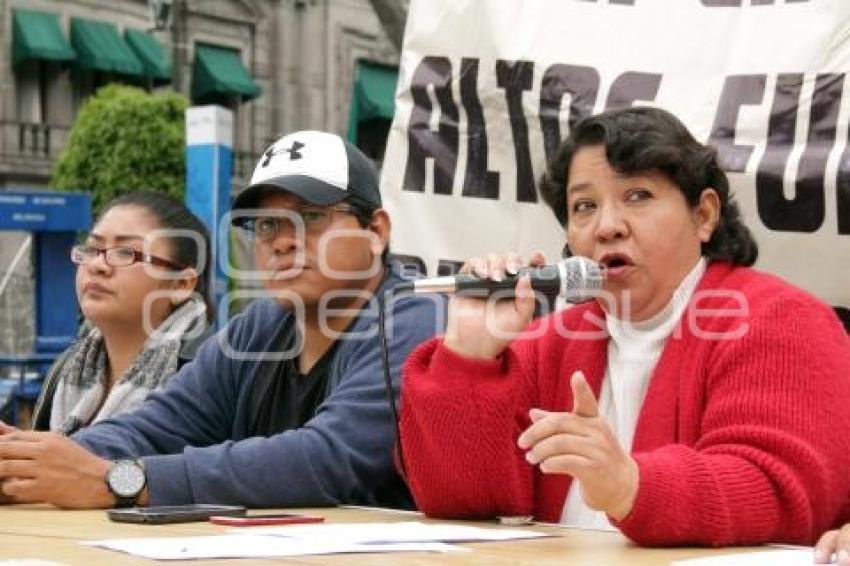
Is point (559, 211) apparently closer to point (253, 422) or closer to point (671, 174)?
point (671, 174)

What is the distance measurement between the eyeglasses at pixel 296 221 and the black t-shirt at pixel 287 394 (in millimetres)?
Answer: 273

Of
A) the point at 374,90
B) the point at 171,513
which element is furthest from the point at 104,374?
the point at 374,90

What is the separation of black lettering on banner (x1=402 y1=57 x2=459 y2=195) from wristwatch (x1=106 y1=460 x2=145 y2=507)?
1.76m

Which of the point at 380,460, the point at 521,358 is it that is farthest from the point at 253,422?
the point at 521,358

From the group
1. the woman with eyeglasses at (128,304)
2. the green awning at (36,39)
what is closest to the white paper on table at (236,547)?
the woman with eyeglasses at (128,304)

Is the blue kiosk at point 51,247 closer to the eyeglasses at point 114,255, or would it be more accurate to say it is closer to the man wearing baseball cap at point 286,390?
the eyeglasses at point 114,255

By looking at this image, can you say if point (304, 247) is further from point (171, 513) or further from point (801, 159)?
point (801, 159)

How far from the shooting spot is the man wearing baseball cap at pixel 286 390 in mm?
2891

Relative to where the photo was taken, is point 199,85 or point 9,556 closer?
point 9,556

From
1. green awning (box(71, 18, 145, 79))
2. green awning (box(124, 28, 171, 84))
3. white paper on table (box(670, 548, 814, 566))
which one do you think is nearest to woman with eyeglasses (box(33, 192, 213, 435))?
white paper on table (box(670, 548, 814, 566))

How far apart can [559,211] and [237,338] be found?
94cm

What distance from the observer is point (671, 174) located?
270cm

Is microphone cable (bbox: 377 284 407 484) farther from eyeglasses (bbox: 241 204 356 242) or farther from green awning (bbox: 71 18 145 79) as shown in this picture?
green awning (bbox: 71 18 145 79)

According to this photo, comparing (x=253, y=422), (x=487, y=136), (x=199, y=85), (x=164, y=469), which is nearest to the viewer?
(x=164, y=469)
